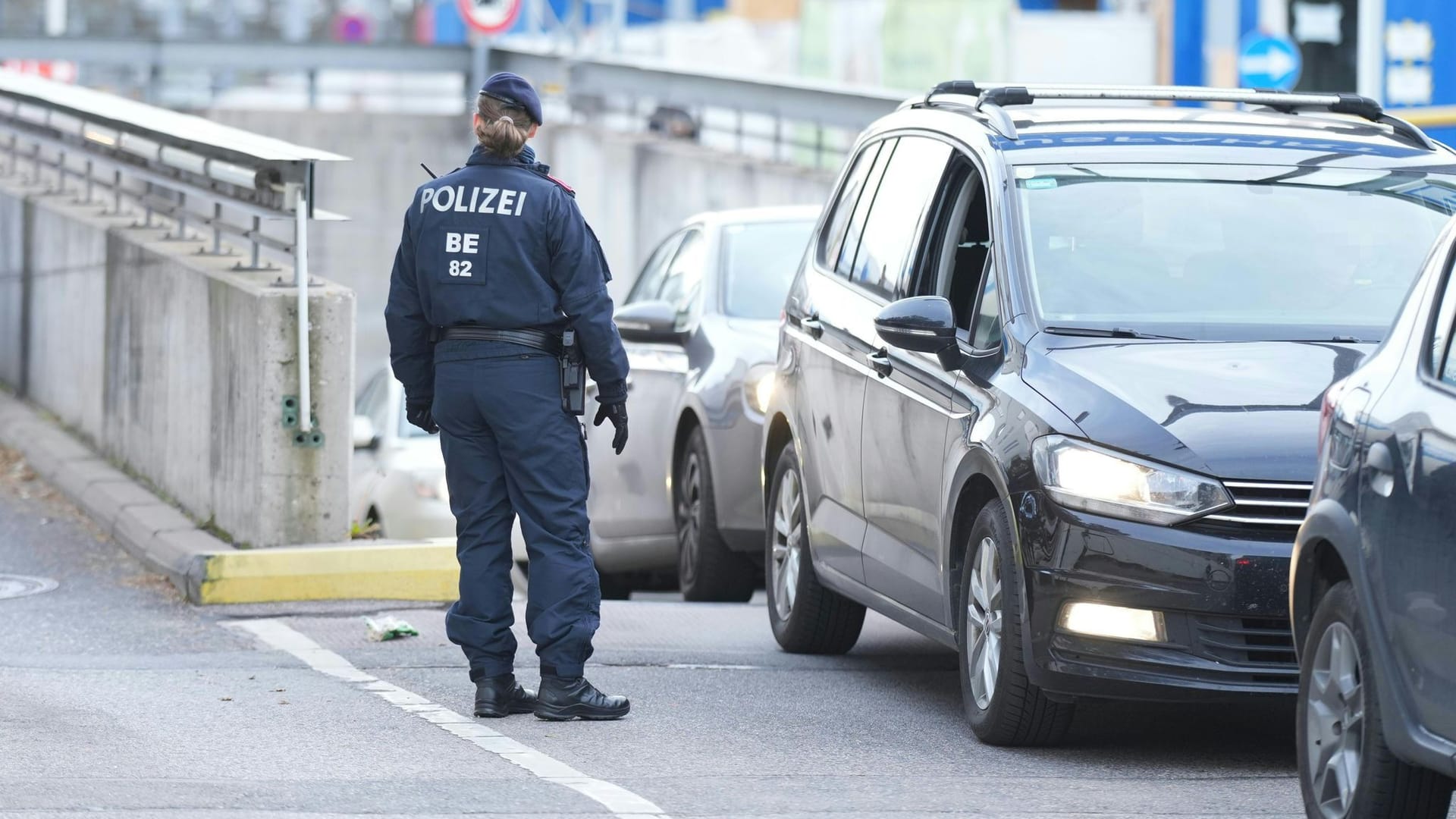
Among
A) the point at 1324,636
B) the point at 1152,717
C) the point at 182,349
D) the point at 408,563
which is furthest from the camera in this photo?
the point at 182,349

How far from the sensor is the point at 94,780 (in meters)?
6.30

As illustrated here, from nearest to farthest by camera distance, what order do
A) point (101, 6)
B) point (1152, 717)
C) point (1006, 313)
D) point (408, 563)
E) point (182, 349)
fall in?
point (1006, 313) → point (1152, 717) → point (408, 563) → point (182, 349) → point (101, 6)

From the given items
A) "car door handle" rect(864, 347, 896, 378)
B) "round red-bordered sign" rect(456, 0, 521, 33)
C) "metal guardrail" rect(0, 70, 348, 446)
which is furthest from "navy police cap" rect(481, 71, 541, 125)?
"round red-bordered sign" rect(456, 0, 521, 33)

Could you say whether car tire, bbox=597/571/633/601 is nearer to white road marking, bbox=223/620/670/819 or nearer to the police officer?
white road marking, bbox=223/620/670/819

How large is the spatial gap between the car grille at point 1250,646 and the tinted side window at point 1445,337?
1197 mm

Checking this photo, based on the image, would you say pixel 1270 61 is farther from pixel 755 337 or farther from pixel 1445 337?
pixel 1445 337

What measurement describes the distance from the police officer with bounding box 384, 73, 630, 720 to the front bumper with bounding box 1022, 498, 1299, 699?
4.82ft

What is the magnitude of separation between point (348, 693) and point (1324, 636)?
11.4 ft

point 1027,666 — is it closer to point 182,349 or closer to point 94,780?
point 94,780

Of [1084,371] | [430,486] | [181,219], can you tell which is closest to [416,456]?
[430,486]

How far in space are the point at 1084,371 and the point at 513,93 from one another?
183 centimetres

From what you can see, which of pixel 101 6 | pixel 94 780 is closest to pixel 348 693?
pixel 94 780

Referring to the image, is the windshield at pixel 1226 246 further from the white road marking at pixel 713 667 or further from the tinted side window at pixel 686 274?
the tinted side window at pixel 686 274

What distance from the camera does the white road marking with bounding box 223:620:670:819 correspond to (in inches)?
243
